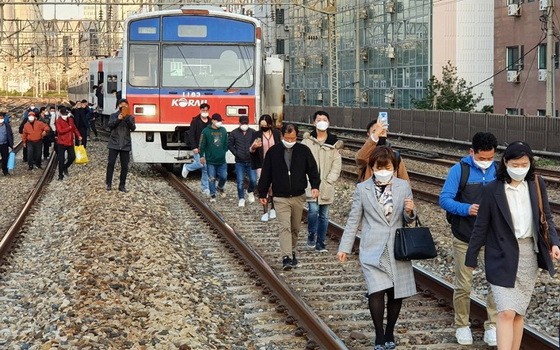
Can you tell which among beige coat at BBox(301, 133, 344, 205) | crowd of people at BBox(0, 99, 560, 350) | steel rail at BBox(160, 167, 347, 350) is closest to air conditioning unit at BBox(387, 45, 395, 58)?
steel rail at BBox(160, 167, 347, 350)

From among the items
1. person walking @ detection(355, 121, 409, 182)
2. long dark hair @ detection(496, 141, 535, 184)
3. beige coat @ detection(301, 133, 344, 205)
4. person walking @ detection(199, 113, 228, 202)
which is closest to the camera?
long dark hair @ detection(496, 141, 535, 184)

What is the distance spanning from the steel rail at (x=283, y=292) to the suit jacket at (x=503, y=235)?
4.73 feet

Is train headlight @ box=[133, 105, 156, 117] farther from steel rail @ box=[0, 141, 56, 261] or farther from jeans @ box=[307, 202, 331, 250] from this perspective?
jeans @ box=[307, 202, 331, 250]

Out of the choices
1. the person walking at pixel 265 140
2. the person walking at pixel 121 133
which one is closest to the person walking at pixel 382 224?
the person walking at pixel 265 140

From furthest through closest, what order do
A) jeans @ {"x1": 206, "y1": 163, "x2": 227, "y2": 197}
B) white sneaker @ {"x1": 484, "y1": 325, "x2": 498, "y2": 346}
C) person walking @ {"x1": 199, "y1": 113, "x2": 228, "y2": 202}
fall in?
jeans @ {"x1": 206, "y1": 163, "x2": 227, "y2": 197} < person walking @ {"x1": 199, "y1": 113, "x2": 228, "y2": 202} < white sneaker @ {"x1": 484, "y1": 325, "x2": 498, "y2": 346}

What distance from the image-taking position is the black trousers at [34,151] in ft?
85.6

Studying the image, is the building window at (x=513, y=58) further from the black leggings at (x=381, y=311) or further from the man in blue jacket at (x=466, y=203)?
the black leggings at (x=381, y=311)

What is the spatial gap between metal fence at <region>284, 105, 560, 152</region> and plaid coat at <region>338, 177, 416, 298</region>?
70.5ft

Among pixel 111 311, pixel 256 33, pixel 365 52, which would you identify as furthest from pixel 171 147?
pixel 365 52

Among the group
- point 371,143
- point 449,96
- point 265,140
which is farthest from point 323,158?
point 449,96

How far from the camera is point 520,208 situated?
6.62 metres

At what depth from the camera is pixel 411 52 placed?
2014 inches

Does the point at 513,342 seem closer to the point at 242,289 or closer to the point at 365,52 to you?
the point at 242,289

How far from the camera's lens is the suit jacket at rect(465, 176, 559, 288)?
6.61m
